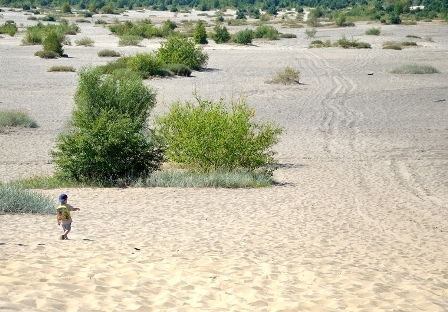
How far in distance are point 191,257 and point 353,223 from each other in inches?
184

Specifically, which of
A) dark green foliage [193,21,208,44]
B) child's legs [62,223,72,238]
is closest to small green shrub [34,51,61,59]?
dark green foliage [193,21,208,44]

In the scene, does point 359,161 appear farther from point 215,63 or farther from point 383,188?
point 215,63

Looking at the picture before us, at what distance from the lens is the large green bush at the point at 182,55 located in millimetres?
43406

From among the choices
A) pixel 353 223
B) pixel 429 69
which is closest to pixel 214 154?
pixel 353 223

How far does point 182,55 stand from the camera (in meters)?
43.4

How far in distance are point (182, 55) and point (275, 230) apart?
30.4m

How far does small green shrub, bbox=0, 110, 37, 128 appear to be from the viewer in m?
25.3

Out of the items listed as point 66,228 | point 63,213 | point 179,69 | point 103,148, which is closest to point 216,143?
point 103,148

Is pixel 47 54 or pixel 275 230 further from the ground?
pixel 275 230

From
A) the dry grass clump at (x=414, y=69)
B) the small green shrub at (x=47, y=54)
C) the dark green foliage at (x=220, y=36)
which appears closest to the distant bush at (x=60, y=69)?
the small green shrub at (x=47, y=54)

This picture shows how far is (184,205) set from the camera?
15844mm

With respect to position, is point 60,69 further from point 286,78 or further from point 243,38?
point 243,38

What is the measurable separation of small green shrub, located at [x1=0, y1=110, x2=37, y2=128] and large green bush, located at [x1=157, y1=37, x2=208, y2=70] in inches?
720

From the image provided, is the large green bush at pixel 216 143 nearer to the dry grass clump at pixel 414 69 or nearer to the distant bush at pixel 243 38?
the dry grass clump at pixel 414 69
